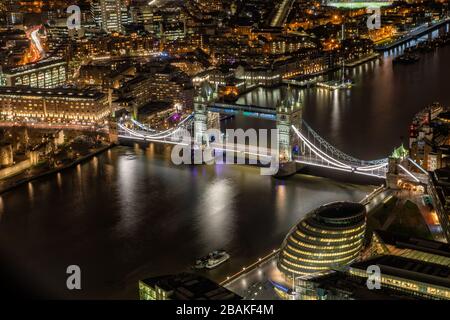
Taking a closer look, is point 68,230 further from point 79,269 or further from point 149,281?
point 149,281

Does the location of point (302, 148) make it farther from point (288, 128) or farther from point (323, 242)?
point (323, 242)

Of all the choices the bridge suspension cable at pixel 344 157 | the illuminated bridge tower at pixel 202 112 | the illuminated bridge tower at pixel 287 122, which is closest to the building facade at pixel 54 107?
the illuminated bridge tower at pixel 202 112

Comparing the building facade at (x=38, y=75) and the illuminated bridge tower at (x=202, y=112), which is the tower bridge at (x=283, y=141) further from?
the building facade at (x=38, y=75)

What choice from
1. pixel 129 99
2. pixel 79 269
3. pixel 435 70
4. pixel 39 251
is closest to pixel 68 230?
pixel 39 251

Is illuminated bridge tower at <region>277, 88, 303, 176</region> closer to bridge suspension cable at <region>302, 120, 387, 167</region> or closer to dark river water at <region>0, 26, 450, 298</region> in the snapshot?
dark river water at <region>0, 26, 450, 298</region>

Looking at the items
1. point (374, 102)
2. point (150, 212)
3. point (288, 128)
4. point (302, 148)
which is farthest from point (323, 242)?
point (374, 102)
